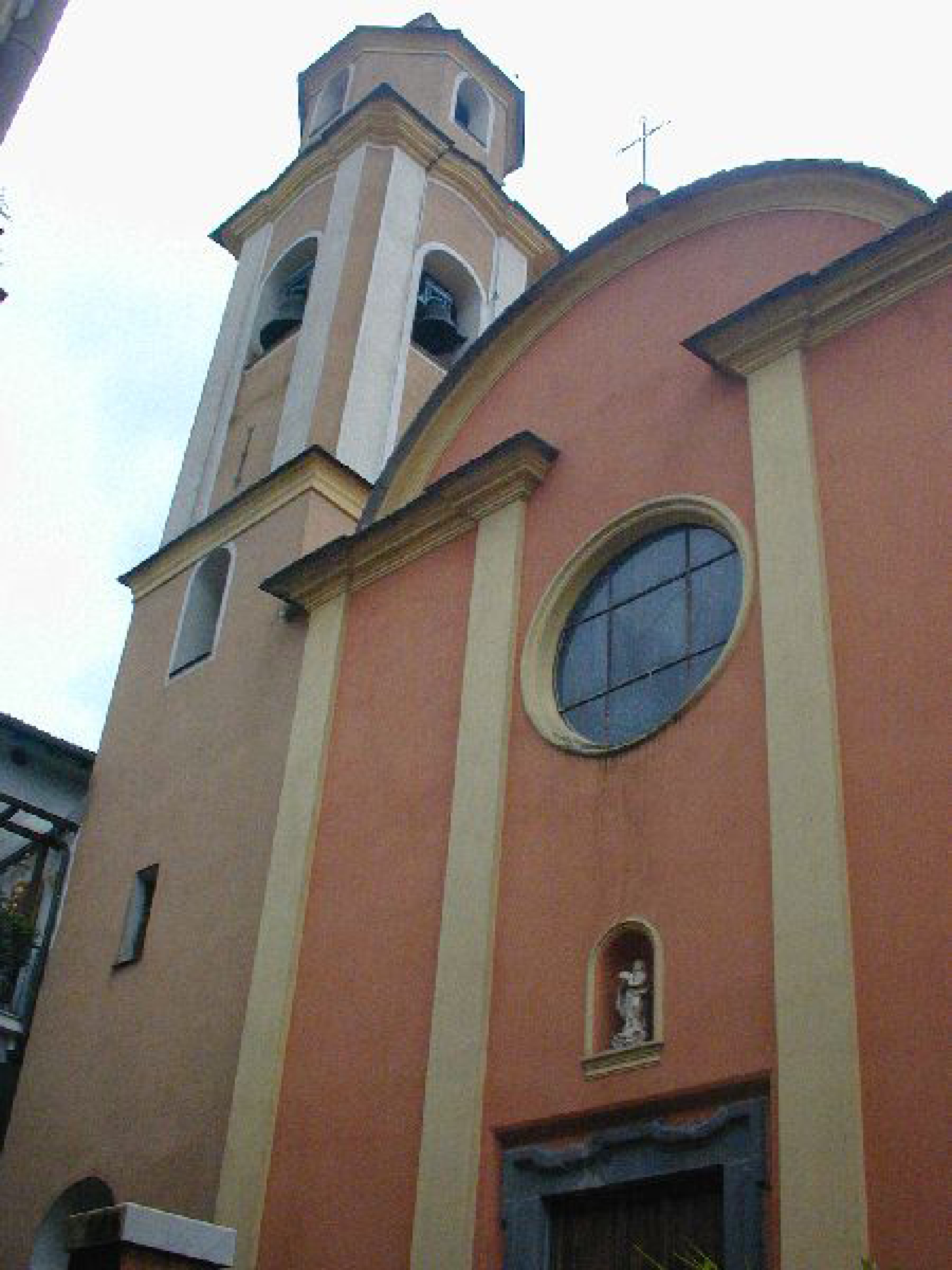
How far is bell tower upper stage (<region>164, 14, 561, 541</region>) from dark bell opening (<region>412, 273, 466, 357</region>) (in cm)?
2

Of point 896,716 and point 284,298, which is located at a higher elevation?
point 284,298

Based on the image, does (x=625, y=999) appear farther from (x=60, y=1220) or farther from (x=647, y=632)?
(x=60, y=1220)

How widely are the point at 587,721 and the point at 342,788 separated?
2047 mm

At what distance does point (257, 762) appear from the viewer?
11250 mm

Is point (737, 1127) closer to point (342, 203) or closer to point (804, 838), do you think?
point (804, 838)

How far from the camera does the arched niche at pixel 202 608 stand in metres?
13.2

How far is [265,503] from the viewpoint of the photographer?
13156 mm

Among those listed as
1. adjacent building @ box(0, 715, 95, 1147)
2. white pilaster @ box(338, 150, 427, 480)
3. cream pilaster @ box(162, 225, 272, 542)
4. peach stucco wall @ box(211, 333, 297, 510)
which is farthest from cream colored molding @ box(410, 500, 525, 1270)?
cream pilaster @ box(162, 225, 272, 542)

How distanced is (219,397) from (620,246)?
582cm

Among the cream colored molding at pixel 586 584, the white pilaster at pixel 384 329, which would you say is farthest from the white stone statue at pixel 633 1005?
the white pilaster at pixel 384 329

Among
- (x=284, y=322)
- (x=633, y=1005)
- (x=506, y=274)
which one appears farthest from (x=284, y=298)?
(x=633, y=1005)

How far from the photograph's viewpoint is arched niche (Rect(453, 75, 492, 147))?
18312mm

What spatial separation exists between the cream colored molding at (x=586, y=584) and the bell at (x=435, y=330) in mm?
6000

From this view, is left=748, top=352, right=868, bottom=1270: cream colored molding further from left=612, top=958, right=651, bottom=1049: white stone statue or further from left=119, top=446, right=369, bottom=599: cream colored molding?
left=119, top=446, right=369, bottom=599: cream colored molding
